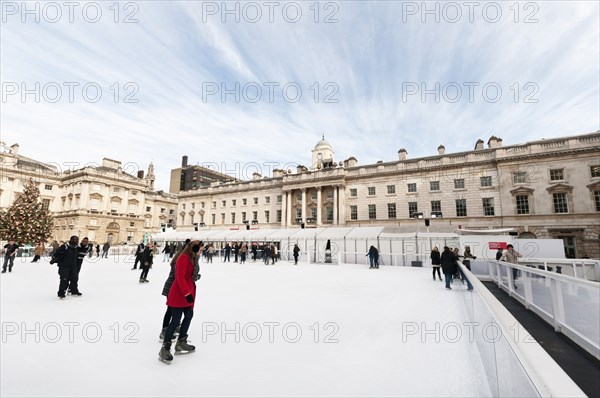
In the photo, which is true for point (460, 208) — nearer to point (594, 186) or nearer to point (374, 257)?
point (594, 186)

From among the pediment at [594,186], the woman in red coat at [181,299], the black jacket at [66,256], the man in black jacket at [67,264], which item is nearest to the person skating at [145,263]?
the man in black jacket at [67,264]

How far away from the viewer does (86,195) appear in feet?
162

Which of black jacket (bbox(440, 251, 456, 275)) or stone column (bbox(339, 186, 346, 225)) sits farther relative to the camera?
stone column (bbox(339, 186, 346, 225))

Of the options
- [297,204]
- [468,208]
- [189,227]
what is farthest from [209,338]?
[189,227]

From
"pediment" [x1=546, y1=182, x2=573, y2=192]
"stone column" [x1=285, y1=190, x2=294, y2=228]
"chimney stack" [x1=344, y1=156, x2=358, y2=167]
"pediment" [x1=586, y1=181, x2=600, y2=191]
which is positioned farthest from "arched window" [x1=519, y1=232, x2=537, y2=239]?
"stone column" [x1=285, y1=190, x2=294, y2=228]

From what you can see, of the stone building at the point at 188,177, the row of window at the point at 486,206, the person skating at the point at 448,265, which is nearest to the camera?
the person skating at the point at 448,265

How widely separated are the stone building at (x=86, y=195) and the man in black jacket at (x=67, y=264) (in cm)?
5003

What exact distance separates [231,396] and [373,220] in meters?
33.4

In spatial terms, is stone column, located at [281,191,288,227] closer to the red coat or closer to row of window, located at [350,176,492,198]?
row of window, located at [350,176,492,198]

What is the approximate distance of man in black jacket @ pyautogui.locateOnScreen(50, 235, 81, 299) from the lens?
7910 mm

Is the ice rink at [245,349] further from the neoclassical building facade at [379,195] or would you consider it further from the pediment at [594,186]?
the pediment at [594,186]

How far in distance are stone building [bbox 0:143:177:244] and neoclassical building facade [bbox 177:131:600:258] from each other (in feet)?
80.1

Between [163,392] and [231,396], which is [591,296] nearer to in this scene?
[231,396]

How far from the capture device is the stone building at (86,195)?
158ft
